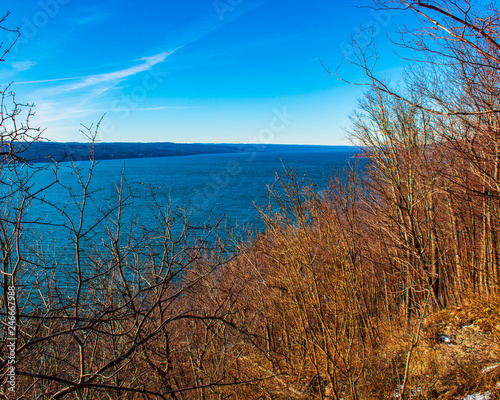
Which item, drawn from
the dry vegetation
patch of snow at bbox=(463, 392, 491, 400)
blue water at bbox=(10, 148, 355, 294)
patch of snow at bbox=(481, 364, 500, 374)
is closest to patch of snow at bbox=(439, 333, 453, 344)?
the dry vegetation

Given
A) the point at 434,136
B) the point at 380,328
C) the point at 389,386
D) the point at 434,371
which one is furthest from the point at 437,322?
the point at 434,136

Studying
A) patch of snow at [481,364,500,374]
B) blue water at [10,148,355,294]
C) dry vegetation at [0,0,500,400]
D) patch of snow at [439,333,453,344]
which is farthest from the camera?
patch of snow at [439,333,453,344]

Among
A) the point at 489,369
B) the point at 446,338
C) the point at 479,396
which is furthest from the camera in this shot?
the point at 446,338

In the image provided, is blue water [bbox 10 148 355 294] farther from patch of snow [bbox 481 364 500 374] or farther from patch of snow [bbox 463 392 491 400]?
patch of snow [bbox 481 364 500 374]

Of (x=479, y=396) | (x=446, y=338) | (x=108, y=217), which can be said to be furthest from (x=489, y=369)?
(x=108, y=217)

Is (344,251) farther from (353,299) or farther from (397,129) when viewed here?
(397,129)

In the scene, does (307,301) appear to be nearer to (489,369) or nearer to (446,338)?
(489,369)

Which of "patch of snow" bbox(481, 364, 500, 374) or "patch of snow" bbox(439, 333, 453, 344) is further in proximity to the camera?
"patch of snow" bbox(439, 333, 453, 344)

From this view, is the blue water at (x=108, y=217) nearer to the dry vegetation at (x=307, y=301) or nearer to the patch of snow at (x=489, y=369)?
the dry vegetation at (x=307, y=301)

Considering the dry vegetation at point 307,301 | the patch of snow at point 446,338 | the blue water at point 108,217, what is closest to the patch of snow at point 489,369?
the dry vegetation at point 307,301

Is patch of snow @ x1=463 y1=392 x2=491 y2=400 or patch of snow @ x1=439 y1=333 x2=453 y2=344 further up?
patch of snow @ x1=463 y1=392 x2=491 y2=400

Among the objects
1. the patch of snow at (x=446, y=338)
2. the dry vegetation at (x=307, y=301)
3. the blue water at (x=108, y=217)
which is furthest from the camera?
the patch of snow at (x=446, y=338)

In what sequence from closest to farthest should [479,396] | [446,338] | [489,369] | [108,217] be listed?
[479,396] → [489,369] → [108,217] → [446,338]

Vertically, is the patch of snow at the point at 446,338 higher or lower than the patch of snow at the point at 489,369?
lower
